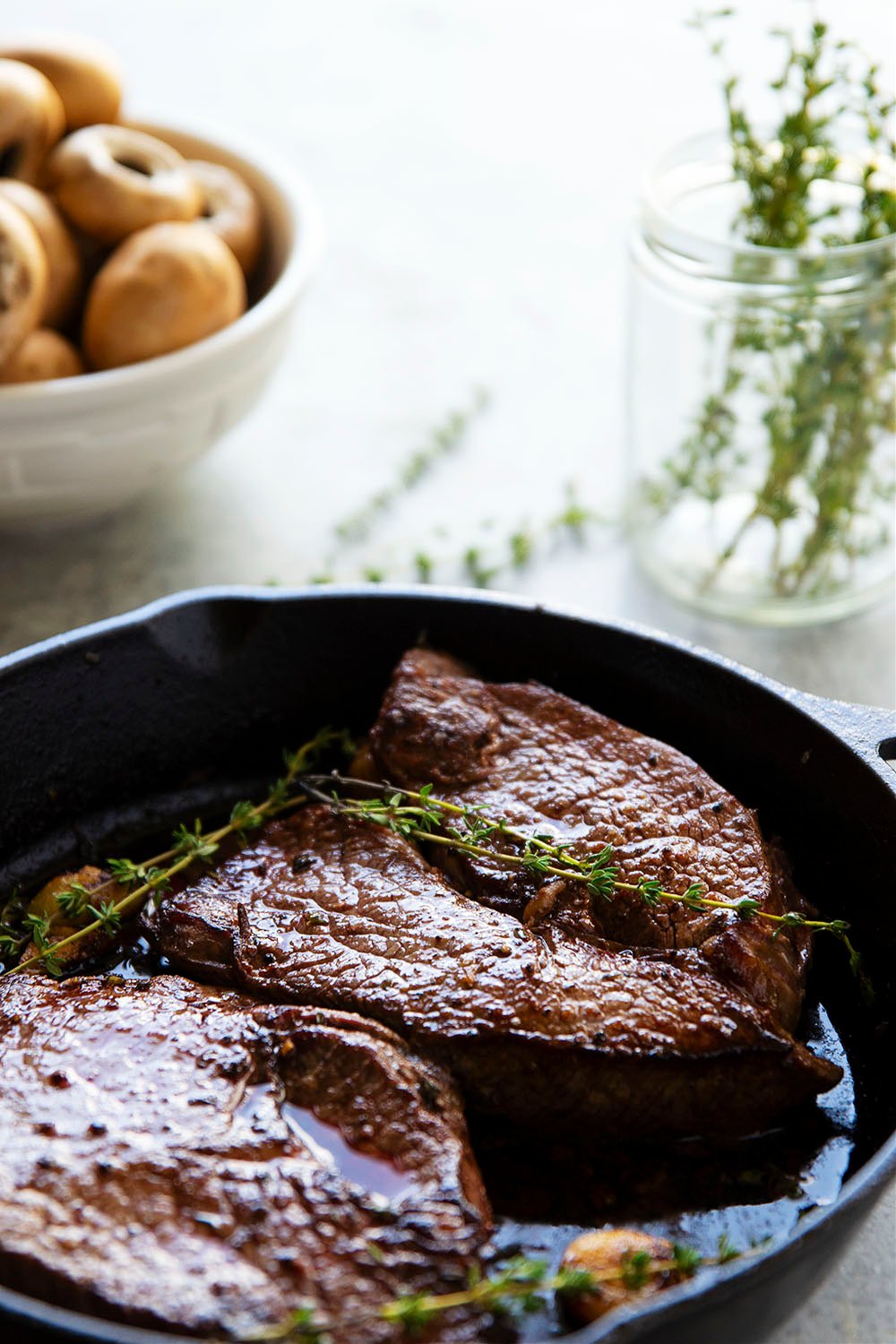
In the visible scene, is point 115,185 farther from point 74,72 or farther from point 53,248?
point 74,72

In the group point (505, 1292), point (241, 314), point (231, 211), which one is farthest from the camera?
point (231, 211)

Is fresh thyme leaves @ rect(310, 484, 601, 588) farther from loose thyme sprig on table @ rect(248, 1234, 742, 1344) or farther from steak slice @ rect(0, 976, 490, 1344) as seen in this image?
loose thyme sprig on table @ rect(248, 1234, 742, 1344)

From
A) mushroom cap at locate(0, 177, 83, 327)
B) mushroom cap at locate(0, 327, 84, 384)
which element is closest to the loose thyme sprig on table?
mushroom cap at locate(0, 327, 84, 384)

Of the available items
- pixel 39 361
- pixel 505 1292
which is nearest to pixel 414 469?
pixel 39 361

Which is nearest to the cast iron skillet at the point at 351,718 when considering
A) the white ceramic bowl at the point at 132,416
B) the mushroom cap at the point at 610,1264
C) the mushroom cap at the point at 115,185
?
the mushroom cap at the point at 610,1264

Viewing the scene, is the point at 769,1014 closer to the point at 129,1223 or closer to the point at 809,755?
the point at 809,755

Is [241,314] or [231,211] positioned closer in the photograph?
[241,314]
